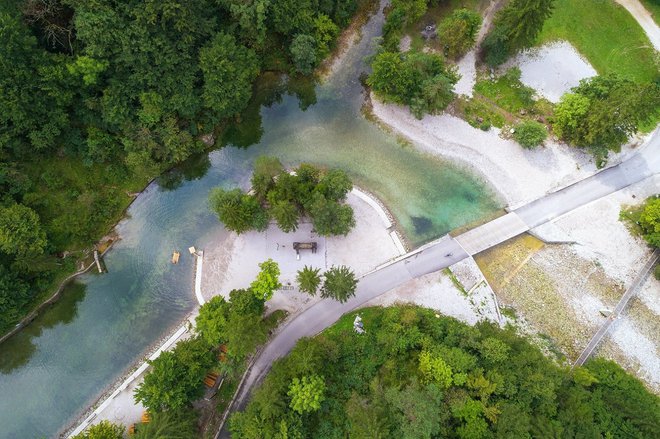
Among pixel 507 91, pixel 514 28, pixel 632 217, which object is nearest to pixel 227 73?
pixel 514 28

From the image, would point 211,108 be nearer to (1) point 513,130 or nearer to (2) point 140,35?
(2) point 140,35

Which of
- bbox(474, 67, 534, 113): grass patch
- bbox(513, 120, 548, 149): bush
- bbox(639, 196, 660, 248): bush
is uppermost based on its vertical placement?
bbox(474, 67, 534, 113): grass patch

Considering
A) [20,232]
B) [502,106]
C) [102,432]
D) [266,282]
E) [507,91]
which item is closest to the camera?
[102,432]

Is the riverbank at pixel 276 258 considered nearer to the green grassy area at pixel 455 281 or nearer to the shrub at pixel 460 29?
the green grassy area at pixel 455 281

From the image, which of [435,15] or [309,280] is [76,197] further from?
[435,15]

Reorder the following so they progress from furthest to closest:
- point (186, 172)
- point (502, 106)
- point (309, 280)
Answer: point (502, 106) < point (186, 172) < point (309, 280)

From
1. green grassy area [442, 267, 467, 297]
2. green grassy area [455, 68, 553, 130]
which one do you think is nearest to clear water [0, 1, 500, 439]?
green grassy area [442, 267, 467, 297]

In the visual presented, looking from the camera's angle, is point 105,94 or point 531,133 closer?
point 105,94

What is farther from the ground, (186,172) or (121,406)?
(186,172)

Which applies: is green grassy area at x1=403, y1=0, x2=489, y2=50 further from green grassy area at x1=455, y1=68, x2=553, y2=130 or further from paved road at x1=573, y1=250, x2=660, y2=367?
Answer: paved road at x1=573, y1=250, x2=660, y2=367
